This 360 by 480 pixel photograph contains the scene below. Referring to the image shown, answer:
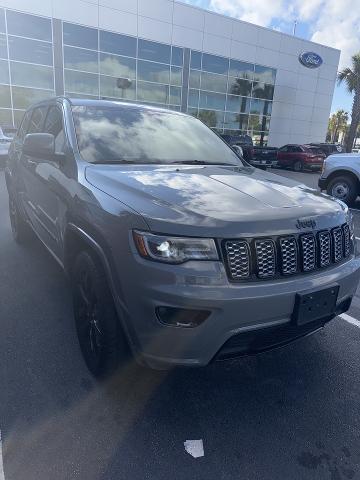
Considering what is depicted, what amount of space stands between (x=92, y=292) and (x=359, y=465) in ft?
5.91

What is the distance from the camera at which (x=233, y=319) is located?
193 centimetres

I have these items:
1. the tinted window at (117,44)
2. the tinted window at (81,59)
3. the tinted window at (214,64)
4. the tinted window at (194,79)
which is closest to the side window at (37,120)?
the tinted window at (81,59)

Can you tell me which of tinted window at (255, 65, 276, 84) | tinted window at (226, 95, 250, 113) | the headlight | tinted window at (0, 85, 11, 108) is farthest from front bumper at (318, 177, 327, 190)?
tinted window at (255, 65, 276, 84)

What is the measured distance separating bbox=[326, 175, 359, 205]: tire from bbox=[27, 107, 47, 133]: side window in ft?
24.1

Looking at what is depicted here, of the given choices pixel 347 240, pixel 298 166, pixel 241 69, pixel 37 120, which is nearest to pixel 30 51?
pixel 241 69

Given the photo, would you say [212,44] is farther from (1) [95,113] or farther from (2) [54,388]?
(2) [54,388]

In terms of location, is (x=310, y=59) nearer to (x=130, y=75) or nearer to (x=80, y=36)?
(x=130, y=75)

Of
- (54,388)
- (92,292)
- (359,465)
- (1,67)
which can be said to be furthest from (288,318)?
(1,67)

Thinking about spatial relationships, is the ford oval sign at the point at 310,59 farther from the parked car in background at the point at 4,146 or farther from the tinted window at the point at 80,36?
the parked car in background at the point at 4,146

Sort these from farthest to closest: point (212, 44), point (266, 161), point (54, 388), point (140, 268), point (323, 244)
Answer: point (212, 44)
point (266, 161)
point (54, 388)
point (323, 244)
point (140, 268)

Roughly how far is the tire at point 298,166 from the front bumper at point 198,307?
19.7m

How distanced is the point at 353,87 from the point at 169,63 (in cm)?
1647

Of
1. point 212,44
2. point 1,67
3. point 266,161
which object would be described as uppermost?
point 212,44

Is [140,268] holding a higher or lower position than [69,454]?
higher
